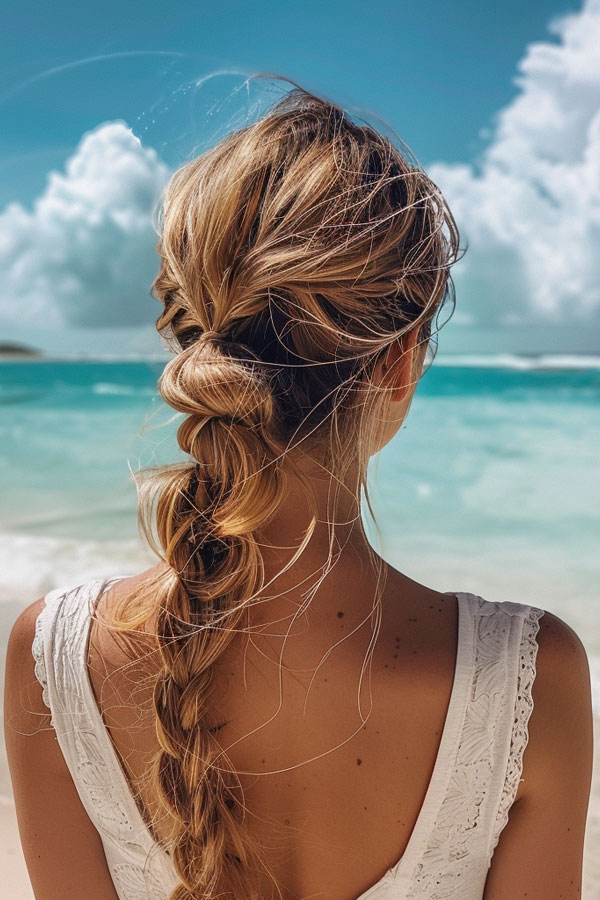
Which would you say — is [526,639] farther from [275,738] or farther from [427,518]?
[427,518]

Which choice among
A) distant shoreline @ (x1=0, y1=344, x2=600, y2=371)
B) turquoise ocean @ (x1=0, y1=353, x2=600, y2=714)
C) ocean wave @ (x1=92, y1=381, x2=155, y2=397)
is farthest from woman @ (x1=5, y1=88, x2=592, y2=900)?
distant shoreline @ (x1=0, y1=344, x2=600, y2=371)

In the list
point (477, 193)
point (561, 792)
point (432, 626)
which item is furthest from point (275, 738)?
point (477, 193)

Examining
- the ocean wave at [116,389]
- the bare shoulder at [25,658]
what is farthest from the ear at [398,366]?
the ocean wave at [116,389]

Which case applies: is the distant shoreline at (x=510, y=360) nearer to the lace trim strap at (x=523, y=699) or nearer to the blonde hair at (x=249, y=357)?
the blonde hair at (x=249, y=357)

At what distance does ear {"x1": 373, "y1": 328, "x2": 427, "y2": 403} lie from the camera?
80 centimetres

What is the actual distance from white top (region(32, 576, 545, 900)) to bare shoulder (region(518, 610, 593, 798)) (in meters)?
0.01

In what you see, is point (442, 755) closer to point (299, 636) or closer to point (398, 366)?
point (299, 636)

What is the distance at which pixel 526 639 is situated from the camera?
777 mm

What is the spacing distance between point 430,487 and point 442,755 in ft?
21.1

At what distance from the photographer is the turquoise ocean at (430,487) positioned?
4199 millimetres

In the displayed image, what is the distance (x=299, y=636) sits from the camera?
81 centimetres

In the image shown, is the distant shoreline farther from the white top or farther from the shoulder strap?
the shoulder strap

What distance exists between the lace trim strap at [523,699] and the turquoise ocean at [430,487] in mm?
224

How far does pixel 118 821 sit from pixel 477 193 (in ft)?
62.3
